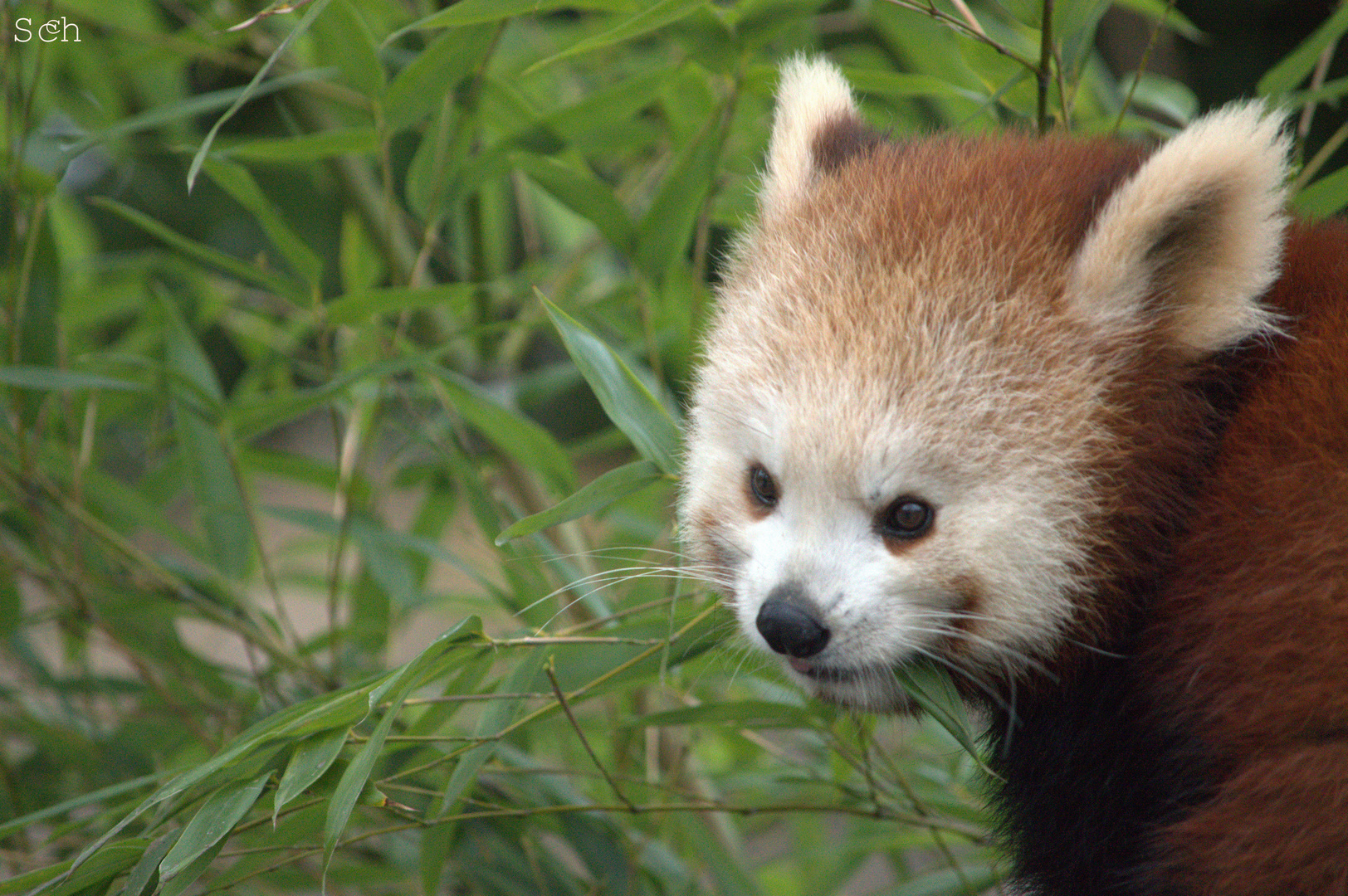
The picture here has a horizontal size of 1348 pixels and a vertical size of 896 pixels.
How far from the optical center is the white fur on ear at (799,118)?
1.61 metres

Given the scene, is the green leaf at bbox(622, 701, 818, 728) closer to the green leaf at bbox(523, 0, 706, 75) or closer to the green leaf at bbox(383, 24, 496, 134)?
the green leaf at bbox(523, 0, 706, 75)

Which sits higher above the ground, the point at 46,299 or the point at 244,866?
the point at 46,299

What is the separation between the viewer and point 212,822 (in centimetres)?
140

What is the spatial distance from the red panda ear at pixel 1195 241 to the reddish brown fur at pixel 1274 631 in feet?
0.32

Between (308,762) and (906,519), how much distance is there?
30.8 inches

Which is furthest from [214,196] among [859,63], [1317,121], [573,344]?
[1317,121]

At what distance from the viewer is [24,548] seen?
2.60m

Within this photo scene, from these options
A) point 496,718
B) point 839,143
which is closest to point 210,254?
point 496,718

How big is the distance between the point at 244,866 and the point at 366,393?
3.67 feet

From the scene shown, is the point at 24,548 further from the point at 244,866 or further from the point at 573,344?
the point at 573,344

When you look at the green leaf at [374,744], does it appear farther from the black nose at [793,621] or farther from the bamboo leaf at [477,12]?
the bamboo leaf at [477,12]

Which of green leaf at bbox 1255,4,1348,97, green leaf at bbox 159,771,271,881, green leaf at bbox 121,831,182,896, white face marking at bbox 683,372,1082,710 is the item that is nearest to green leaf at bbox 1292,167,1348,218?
green leaf at bbox 1255,4,1348,97

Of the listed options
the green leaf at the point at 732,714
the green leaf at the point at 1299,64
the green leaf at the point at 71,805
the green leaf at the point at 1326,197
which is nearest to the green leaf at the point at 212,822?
the green leaf at the point at 71,805

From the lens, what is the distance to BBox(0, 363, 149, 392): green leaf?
191cm
